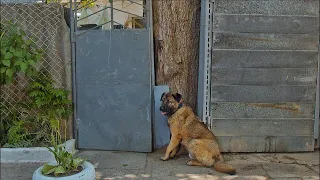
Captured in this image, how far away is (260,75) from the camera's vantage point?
543 centimetres

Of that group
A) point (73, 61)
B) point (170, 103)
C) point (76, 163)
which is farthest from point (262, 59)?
point (76, 163)

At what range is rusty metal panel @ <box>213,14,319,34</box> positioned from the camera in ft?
17.4

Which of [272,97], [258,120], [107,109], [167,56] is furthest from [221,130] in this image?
[107,109]

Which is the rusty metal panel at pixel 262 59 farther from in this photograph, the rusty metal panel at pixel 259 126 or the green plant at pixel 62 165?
the green plant at pixel 62 165

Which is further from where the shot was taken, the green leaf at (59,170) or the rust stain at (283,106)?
the rust stain at (283,106)

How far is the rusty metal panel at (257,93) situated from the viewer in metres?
5.46

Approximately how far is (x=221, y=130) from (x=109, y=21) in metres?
2.45

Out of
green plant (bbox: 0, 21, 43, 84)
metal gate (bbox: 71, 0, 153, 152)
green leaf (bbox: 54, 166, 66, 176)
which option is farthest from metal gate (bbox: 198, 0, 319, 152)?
green plant (bbox: 0, 21, 43, 84)

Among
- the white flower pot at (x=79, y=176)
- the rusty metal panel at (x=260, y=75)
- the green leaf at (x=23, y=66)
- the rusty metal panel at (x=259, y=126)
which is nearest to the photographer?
the white flower pot at (x=79, y=176)

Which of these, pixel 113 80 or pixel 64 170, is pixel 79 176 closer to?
pixel 64 170

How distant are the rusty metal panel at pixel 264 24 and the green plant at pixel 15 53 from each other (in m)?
2.69

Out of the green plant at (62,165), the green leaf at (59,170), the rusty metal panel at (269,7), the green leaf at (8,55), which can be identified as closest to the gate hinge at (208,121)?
the rusty metal panel at (269,7)

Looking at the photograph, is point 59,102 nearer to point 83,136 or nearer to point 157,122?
point 83,136

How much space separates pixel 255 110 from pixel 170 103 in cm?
138
